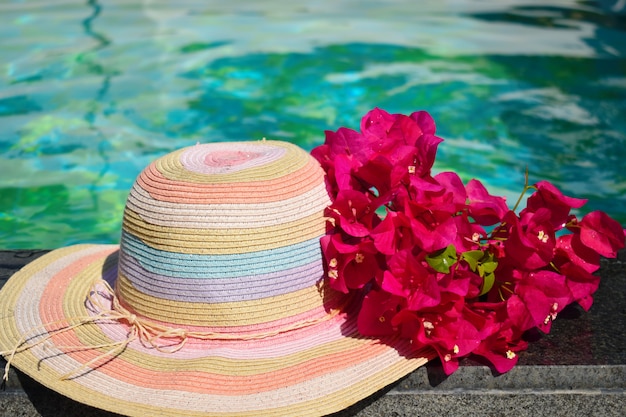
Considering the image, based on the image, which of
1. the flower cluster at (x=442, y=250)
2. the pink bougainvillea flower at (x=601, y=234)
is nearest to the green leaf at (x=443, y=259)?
the flower cluster at (x=442, y=250)

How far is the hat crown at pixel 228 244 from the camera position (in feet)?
7.97

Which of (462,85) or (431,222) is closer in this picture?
(431,222)

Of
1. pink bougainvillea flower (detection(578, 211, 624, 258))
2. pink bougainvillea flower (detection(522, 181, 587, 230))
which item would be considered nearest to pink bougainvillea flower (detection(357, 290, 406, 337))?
pink bougainvillea flower (detection(522, 181, 587, 230))

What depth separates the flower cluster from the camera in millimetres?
2379

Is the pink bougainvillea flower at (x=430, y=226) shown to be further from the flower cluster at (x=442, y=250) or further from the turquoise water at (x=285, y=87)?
the turquoise water at (x=285, y=87)

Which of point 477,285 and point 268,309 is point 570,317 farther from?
point 268,309

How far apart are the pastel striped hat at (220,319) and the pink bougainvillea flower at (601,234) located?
2.16 feet

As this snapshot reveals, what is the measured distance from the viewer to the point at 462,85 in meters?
7.46

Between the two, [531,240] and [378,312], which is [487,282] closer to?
[531,240]

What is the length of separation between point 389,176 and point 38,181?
12.5ft

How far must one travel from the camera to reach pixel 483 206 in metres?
2.51

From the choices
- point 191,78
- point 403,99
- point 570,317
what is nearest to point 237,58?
point 191,78

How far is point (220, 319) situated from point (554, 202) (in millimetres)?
1116

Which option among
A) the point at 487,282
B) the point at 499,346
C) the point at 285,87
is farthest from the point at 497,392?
the point at 285,87
